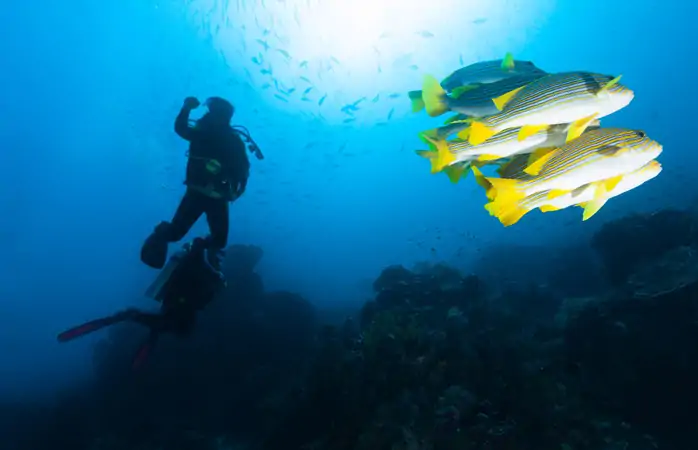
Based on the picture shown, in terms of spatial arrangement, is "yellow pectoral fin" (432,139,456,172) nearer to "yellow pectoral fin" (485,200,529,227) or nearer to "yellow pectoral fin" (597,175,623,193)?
"yellow pectoral fin" (485,200,529,227)

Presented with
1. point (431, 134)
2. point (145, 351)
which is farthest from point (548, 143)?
point (145, 351)

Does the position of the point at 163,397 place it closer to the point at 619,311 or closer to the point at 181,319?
the point at 181,319

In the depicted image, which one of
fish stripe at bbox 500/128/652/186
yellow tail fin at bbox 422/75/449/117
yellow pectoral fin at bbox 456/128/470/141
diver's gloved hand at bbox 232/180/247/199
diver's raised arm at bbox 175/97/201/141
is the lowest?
fish stripe at bbox 500/128/652/186

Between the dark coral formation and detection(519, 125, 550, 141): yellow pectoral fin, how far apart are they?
4609mm

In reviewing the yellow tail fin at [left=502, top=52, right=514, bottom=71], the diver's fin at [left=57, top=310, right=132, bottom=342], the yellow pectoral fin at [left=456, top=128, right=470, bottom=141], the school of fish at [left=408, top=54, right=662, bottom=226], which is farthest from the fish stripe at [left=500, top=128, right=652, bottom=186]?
the diver's fin at [left=57, top=310, right=132, bottom=342]

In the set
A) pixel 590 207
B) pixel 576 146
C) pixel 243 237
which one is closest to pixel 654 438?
pixel 590 207

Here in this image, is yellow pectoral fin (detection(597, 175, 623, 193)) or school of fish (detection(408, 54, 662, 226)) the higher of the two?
school of fish (detection(408, 54, 662, 226))

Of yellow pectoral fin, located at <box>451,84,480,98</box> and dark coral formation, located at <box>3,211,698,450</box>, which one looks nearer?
yellow pectoral fin, located at <box>451,84,480,98</box>

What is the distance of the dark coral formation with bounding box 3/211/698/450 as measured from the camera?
5961 mm

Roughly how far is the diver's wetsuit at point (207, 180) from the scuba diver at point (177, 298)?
1.90 ft

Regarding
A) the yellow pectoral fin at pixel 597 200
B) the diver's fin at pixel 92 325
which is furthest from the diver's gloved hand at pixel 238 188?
the yellow pectoral fin at pixel 597 200

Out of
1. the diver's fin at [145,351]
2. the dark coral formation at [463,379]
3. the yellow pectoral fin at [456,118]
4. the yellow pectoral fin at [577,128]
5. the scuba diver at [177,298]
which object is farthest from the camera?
the diver's fin at [145,351]

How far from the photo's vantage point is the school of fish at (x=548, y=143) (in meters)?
2.04

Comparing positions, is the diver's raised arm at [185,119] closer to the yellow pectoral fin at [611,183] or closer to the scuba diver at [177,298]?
the scuba diver at [177,298]
